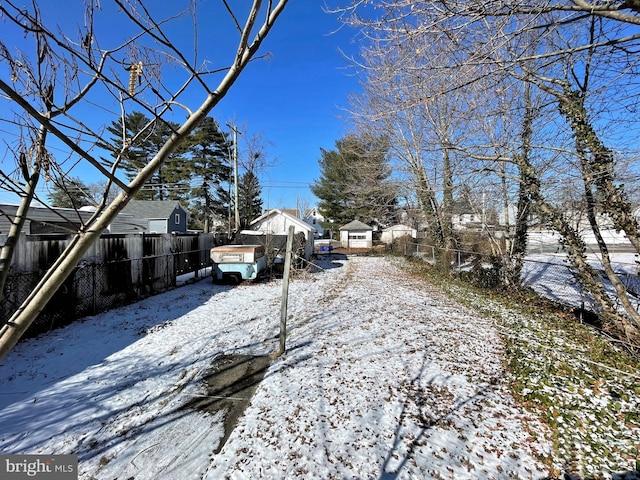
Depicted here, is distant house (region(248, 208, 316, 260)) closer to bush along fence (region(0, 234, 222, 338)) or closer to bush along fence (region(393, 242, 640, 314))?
bush along fence (region(0, 234, 222, 338))

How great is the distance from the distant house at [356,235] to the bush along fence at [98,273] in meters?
20.8

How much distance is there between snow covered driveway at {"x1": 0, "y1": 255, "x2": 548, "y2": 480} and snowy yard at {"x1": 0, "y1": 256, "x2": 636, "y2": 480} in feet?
0.05

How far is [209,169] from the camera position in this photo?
24.8 metres

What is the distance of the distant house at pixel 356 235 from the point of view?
95.8 ft

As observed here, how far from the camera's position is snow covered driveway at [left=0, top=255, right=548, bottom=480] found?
237 centimetres

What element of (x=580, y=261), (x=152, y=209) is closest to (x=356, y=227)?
(x=152, y=209)

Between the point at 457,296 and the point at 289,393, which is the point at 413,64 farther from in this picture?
the point at 457,296

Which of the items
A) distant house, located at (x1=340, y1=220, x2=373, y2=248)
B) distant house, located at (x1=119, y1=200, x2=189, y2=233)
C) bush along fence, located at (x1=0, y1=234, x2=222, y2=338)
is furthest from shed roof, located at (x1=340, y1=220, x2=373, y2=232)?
bush along fence, located at (x1=0, y1=234, x2=222, y2=338)

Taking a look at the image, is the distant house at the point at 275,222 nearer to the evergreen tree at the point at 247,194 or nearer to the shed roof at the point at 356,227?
the evergreen tree at the point at 247,194

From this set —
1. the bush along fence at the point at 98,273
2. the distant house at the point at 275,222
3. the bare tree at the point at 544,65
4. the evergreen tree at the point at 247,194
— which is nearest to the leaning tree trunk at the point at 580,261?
the bare tree at the point at 544,65

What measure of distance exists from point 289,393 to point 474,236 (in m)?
12.1

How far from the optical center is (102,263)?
20.6 ft

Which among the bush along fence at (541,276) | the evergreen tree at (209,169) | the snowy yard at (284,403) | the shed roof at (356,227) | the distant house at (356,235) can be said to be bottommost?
the snowy yard at (284,403)

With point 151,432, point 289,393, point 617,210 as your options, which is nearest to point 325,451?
point 289,393
